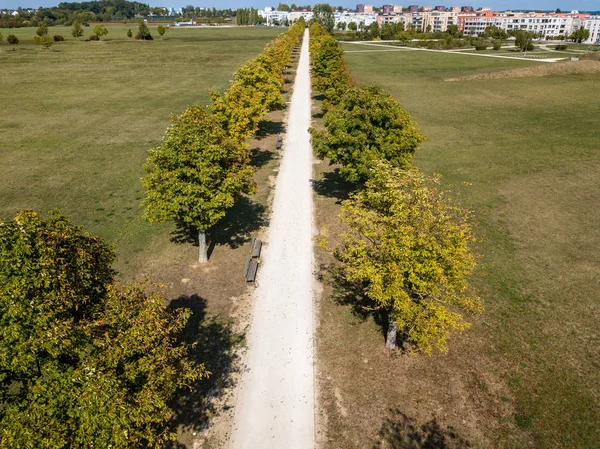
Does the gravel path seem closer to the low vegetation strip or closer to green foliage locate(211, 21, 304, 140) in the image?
green foliage locate(211, 21, 304, 140)

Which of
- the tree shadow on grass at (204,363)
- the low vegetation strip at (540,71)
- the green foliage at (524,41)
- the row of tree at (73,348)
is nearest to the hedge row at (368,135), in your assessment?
the tree shadow on grass at (204,363)

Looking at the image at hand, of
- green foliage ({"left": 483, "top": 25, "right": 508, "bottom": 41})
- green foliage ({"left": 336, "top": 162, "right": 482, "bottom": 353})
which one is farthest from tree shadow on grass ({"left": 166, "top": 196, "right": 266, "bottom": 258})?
green foliage ({"left": 483, "top": 25, "right": 508, "bottom": 41})

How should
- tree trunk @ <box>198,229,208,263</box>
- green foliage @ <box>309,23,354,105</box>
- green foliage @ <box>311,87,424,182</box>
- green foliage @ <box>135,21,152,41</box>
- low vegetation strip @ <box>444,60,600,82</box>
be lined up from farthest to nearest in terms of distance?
green foliage @ <box>135,21,152,41</box> → low vegetation strip @ <box>444,60,600,82</box> → green foliage @ <box>309,23,354,105</box> → green foliage @ <box>311,87,424,182</box> → tree trunk @ <box>198,229,208,263</box>

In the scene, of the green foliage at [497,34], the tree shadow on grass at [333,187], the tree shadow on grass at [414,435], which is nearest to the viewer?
the tree shadow on grass at [414,435]

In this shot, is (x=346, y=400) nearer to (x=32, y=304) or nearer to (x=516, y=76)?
(x=32, y=304)

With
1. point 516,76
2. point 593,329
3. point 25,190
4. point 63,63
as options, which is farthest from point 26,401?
point 63,63

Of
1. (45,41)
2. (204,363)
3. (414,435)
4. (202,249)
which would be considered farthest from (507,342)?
(45,41)

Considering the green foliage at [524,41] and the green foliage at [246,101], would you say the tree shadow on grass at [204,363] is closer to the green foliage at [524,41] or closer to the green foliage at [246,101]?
the green foliage at [246,101]
